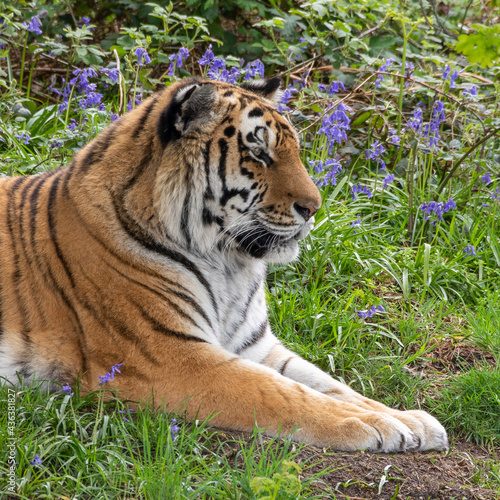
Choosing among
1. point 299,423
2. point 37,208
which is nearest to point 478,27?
point 299,423

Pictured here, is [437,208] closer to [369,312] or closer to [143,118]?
[369,312]

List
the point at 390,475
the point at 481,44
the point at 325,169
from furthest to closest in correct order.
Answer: the point at 325,169
the point at 390,475
the point at 481,44

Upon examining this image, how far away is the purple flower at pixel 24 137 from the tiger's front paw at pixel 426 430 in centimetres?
342

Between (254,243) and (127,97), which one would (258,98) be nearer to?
(254,243)

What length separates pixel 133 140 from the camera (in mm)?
3457

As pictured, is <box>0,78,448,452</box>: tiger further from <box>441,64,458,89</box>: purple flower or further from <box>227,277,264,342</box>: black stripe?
<box>441,64,458,89</box>: purple flower

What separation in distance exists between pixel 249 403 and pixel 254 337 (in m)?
0.73

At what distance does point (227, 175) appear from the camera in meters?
3.42

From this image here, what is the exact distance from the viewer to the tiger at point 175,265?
3.14 metres

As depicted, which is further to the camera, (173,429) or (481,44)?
(173,429)

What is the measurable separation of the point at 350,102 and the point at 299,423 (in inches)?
150

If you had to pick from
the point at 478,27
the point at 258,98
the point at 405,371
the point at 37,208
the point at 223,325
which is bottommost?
the point at 405,371

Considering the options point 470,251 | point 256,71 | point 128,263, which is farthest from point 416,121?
point 128,263

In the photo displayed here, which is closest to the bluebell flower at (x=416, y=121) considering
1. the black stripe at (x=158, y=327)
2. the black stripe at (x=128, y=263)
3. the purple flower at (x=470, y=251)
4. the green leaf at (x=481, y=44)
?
the purple flower at (x=470, y=251)
